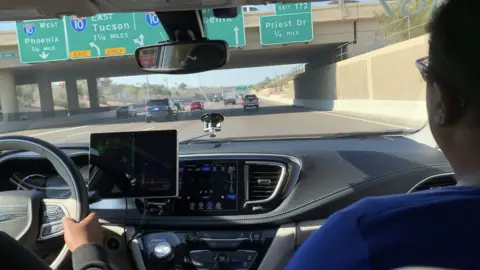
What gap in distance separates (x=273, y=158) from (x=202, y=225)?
2.36 ft

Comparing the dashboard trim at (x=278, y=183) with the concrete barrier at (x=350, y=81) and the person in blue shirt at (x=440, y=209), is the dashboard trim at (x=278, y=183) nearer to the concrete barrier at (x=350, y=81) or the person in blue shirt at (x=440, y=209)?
the person in blue shirt at (x=440, y=209)

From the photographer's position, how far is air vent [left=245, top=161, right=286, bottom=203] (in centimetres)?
388

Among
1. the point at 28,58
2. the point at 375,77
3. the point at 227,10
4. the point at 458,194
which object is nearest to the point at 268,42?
the point at 28,58

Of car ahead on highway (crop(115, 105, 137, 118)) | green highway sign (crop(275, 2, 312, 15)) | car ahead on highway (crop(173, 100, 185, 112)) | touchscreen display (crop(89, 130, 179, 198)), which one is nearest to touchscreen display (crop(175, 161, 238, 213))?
touchscreen display (crop(89, 130, 179, 198))

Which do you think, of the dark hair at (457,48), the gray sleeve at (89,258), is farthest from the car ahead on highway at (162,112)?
the dark hair at (457,48)

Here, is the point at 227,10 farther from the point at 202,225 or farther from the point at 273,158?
the point at 202,225

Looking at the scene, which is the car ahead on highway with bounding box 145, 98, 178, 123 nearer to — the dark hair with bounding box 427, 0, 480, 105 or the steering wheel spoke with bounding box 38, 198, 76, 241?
the steering wheel spoke with bounding box 38, 198, 76, 241

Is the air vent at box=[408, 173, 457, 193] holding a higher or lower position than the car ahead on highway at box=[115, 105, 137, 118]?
lower

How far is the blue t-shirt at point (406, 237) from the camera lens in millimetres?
1284

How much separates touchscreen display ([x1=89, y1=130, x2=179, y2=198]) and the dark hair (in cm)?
251

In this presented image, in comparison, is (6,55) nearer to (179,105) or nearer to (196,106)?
(179,105)

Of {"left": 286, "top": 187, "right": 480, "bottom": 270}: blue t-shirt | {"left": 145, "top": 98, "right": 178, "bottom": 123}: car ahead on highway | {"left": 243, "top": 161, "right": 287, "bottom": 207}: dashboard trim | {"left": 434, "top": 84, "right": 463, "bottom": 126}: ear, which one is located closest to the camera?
{"left": 286, "top": 187, "right": 480, "bottom": 270}: blue t-shirt

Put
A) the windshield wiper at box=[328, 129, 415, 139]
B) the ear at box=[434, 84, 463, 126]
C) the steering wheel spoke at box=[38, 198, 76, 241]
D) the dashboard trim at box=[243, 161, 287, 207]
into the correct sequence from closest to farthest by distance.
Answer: the ear at box=[434, 84, 463, 126]
the steering wheel spoke at box=[38, 198, 76, 241]
the dashboard trim at box=[243, 161, 287, 207]
the windshield wiper at box=[328, 129, 415, 139]

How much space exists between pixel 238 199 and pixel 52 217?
131cm
